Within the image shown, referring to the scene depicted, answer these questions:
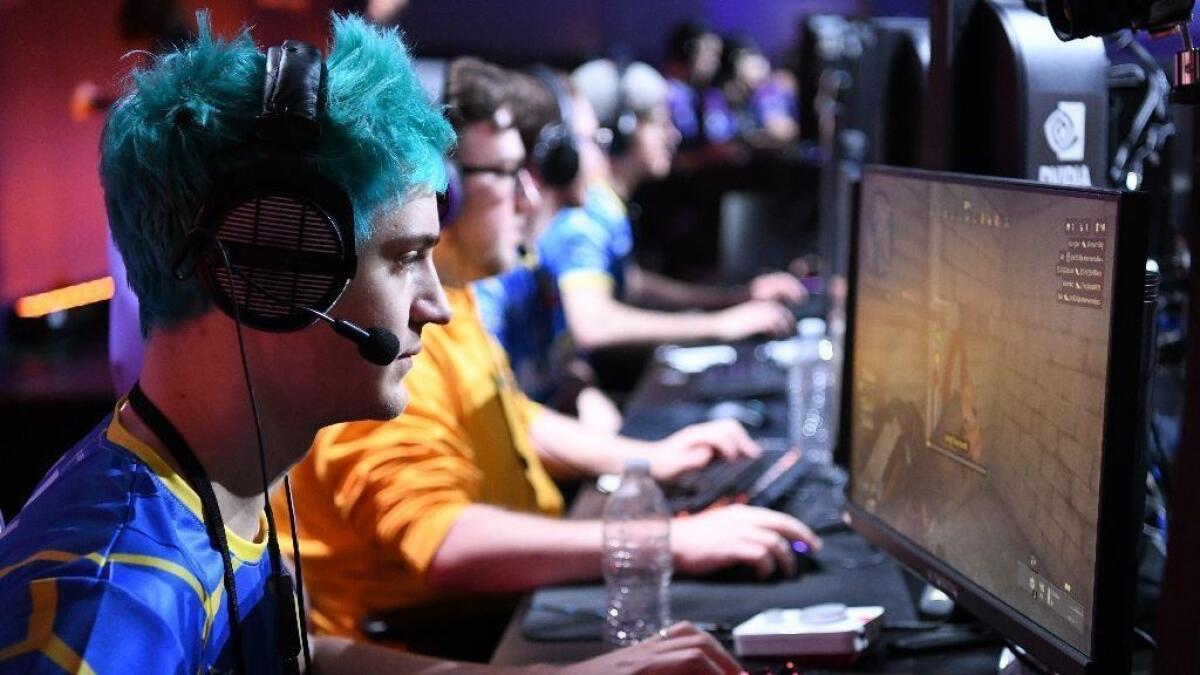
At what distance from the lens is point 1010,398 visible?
119cm

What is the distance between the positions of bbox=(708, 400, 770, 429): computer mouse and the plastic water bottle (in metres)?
1.01

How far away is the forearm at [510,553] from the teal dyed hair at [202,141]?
658 millimetres

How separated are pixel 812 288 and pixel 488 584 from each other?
306 cm

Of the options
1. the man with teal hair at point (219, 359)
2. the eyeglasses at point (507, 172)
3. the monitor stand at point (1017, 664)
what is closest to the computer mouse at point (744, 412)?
the eyeglasses at point (507, 172)

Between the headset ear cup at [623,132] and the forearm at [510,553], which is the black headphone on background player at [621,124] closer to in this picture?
the headset ear cup at [623,132]

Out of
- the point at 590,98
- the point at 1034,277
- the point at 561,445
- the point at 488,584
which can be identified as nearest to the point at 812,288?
the point at 590,98

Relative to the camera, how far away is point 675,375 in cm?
342

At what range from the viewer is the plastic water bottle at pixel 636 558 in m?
1.60

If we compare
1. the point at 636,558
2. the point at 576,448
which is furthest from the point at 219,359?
the point at 576,448

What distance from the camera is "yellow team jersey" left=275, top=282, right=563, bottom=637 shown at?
67.2 inches

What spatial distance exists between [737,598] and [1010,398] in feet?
1.95

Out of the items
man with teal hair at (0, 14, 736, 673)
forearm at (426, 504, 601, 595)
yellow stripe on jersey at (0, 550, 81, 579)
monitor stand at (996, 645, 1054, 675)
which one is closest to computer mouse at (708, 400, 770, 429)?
forearm at (426, 504, 601, 595)

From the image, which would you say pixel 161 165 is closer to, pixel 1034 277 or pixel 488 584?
pixel 1034 277

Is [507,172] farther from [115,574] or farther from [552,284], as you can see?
[115,574]
